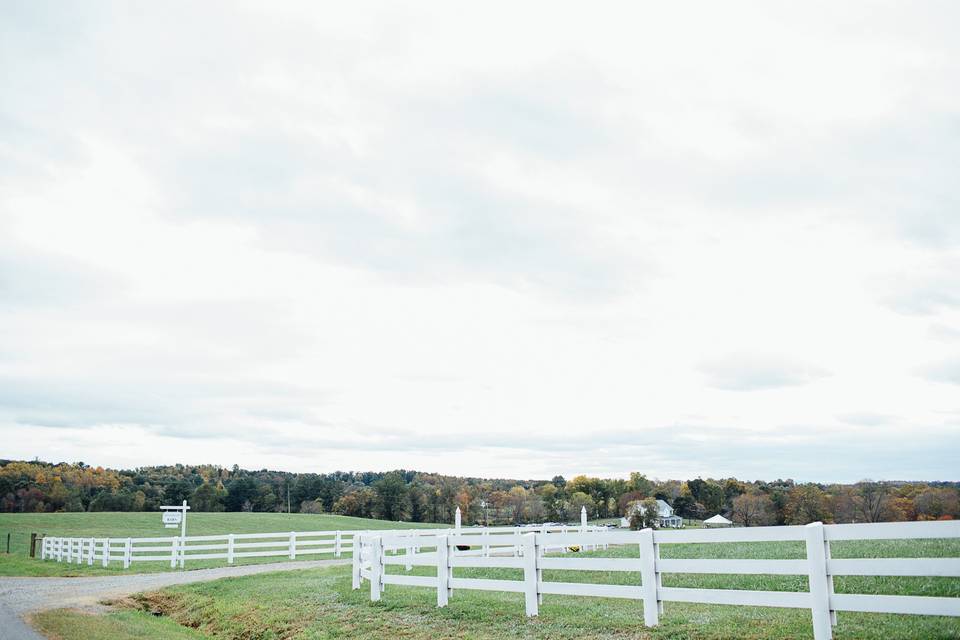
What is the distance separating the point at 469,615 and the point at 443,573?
5.17 feet

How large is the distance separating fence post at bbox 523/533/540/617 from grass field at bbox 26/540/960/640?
0.24m

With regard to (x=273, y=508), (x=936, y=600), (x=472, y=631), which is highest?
(x=936, y=600)

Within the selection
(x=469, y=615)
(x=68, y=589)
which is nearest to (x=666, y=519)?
(x=68, y=589)

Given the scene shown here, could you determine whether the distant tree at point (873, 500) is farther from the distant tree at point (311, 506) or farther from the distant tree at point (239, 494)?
the distant tree at point (239, 494)

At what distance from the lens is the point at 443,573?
14031 millimetres

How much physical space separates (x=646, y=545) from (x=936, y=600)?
3783 mm

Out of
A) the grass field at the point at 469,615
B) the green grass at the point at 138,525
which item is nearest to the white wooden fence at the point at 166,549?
the green grass at the point at 138,525

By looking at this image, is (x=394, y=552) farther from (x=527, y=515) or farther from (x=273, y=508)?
(x=273, y=508)

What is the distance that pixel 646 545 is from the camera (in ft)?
34.1

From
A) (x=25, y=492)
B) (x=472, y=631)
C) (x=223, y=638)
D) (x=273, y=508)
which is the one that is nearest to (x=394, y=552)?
(x=223, y=638)

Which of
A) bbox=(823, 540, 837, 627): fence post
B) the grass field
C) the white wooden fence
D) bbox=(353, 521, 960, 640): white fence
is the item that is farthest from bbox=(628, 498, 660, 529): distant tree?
bbox=(823, 540, 837, 627): fence post

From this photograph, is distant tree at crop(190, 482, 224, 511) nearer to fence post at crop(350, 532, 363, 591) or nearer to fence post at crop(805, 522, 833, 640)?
fence post at crop(350, 532, 363, 591)

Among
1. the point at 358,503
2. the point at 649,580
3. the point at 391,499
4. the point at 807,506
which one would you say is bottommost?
the point at 358,503

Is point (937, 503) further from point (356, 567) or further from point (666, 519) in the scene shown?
point (666, 519)
